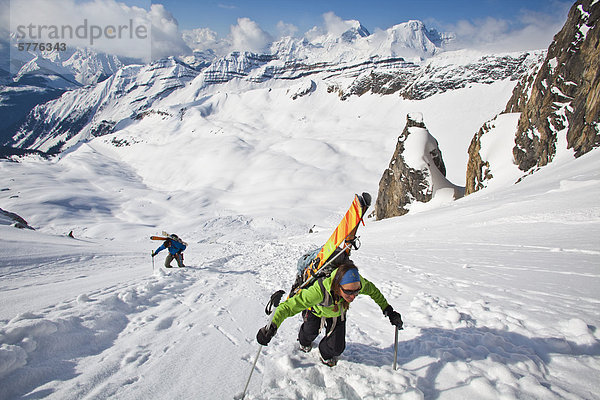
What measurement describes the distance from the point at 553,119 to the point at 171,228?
4984cm

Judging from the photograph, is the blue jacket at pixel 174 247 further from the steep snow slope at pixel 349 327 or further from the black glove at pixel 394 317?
the black glove at pixel 394 317

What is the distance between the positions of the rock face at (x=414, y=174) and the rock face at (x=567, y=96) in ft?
22.8

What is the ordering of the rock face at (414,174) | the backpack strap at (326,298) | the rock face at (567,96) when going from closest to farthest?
the backpack strap at (326,298)
the rock face at (567,96)
the rock face at (414,174)

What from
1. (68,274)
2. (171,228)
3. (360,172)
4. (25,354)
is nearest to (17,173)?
(171,228)

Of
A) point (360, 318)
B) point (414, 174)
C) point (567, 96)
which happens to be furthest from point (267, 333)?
point (567, 96)

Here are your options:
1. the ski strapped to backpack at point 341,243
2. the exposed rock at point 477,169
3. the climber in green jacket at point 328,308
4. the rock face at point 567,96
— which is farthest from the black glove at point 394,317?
the exposed rock at point 477,169

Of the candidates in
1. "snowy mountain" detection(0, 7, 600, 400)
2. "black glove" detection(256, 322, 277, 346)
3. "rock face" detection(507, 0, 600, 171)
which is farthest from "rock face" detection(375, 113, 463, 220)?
"black glove" detection(256, 322, 277, 346)

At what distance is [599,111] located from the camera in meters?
17.2

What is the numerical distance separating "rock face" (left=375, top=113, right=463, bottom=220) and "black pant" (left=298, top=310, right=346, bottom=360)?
2829cm

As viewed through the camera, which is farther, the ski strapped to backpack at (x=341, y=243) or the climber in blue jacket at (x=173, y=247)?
the climber in blue jacket at (x=173, y=247)

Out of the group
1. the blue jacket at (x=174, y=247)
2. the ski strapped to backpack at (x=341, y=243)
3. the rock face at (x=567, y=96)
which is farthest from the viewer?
the rock face at (x=567, y=96)

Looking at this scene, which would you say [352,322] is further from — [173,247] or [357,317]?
[173,247]

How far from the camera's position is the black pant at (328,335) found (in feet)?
10.7

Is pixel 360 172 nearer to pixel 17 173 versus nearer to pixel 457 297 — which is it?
pixel 457 297
